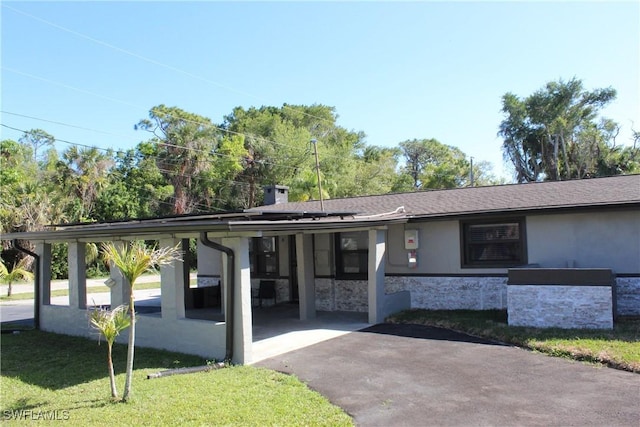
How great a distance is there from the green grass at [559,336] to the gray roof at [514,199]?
94.2 inches

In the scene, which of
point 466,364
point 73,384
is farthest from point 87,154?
point 466,364

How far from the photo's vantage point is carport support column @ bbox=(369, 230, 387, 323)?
10414 mm

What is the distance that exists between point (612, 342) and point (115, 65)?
51.8 ft

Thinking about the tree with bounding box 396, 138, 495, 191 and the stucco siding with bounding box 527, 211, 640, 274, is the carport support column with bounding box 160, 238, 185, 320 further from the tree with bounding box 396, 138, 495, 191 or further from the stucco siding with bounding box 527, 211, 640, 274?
the tree with bounding box 396, 138, 495, 191

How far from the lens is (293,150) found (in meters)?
34.9

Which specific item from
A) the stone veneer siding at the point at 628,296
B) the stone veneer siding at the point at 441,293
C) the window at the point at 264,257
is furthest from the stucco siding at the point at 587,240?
the window at the point at 264,257

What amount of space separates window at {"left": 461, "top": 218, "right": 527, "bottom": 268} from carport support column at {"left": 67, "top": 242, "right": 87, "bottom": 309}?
8678 millimetres

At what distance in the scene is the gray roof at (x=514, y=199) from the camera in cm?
1017

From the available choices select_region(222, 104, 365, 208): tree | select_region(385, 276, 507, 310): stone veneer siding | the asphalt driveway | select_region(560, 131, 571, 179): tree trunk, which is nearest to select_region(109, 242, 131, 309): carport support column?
the asphalt driveway

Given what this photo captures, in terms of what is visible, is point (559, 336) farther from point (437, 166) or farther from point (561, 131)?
point (437, 166)

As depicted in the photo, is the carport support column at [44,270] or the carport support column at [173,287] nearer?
the carport support column at [173,287]

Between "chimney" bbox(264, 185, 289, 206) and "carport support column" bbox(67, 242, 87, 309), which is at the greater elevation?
"chimney" bbox(264, 185, 289, 206)

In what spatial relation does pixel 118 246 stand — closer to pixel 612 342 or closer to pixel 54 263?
pixel 612 342

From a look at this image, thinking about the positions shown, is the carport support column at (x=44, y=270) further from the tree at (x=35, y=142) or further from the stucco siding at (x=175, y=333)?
the tree at (x=35, y=142)
